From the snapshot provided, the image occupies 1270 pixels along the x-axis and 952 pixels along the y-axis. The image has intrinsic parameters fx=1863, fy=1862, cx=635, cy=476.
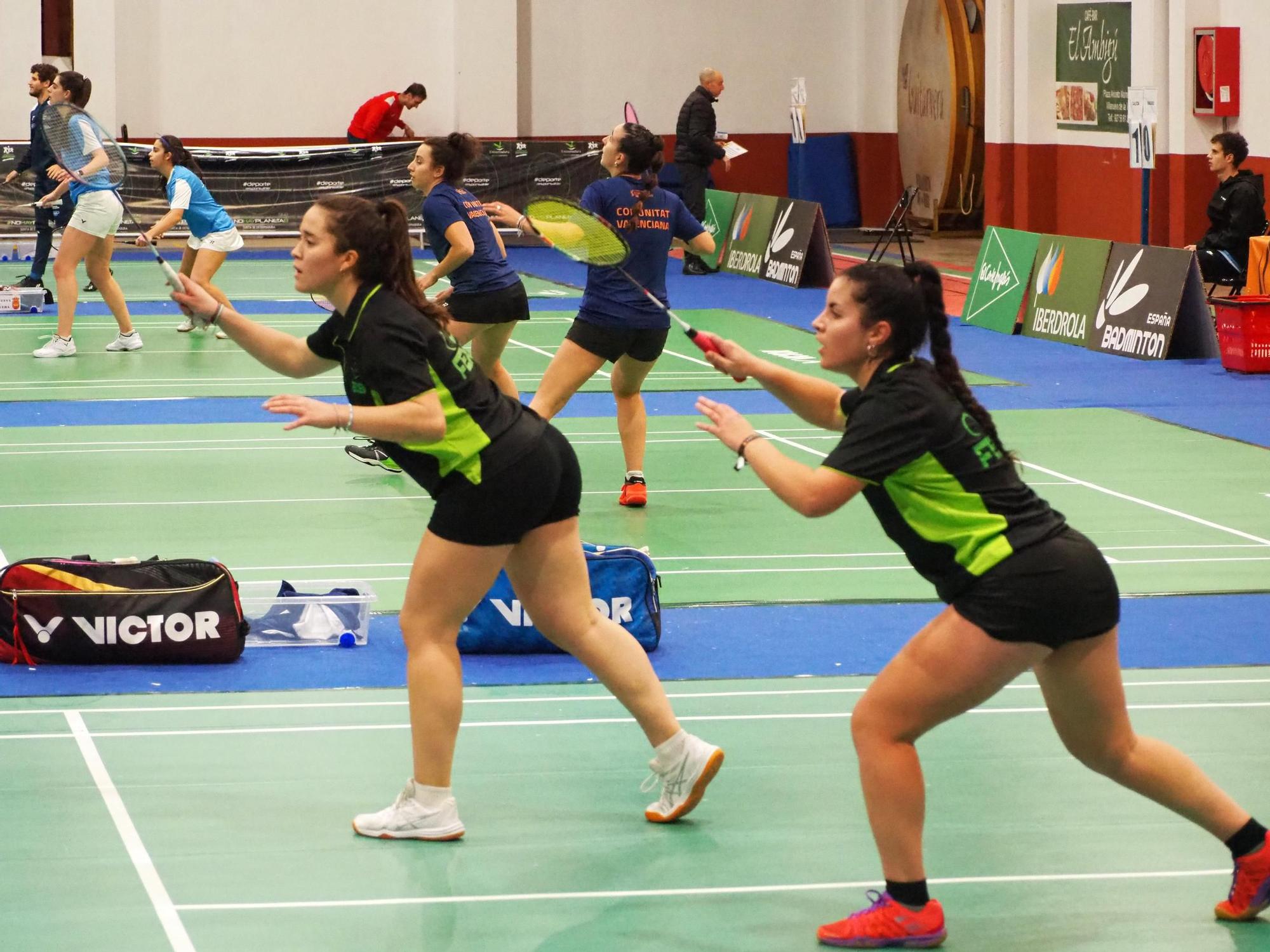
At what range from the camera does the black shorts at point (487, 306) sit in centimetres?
1019

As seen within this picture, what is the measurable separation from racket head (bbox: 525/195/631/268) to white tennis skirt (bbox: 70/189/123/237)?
9.02m

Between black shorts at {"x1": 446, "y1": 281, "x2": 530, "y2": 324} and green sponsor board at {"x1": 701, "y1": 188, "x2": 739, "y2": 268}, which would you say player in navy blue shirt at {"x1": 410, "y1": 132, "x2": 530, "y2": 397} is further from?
green sponsor board at {"x1": 701, "y1": 188, "x2": 739, "y2": 268}

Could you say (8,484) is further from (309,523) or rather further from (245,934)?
(245,934)

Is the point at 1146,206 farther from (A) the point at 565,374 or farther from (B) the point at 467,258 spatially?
(A) the point at 565,374

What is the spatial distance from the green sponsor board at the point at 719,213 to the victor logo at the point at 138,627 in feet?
54.8

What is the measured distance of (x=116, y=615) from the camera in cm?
680

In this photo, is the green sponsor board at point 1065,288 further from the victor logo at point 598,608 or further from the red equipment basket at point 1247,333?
the victor logo at point 598,608

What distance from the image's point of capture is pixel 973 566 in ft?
13.9

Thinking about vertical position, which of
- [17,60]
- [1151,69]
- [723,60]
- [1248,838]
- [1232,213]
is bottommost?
[1248,838]

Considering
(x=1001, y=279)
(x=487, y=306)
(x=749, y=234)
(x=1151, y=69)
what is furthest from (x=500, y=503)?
(x=749, y=234)

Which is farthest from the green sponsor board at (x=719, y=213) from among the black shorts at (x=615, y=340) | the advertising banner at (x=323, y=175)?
the black shorts at (x=615, y=340)

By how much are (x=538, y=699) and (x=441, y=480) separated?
69.4 inches

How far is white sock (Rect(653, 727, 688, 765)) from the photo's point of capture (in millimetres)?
5207

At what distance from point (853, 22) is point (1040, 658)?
25.8m
